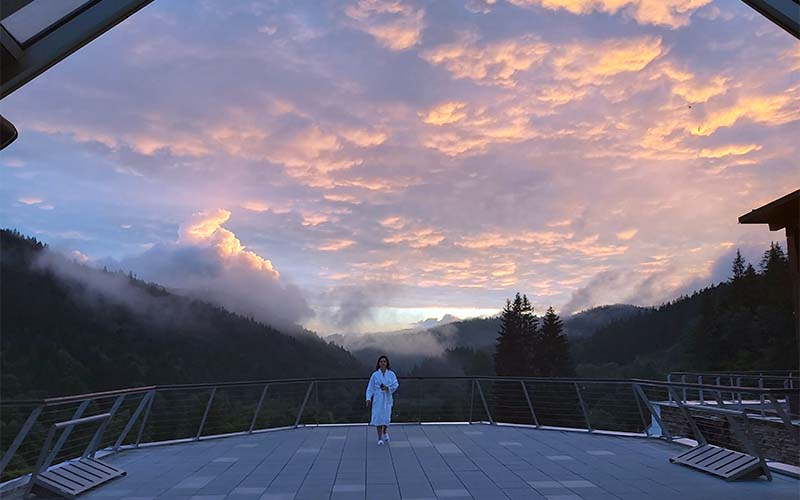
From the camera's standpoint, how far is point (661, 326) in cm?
6762

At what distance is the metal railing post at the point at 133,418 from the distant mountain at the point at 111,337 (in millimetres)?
31079

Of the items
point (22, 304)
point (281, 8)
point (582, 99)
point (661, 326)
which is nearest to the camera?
point (281, 8)

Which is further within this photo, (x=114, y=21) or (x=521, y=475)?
(x=521, y=475)

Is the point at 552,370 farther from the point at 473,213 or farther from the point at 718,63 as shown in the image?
the point at 718,63

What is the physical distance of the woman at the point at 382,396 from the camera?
10312 millimetres

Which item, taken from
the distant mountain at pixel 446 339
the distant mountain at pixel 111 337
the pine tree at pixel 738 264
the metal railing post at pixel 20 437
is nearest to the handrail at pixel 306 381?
the metal railing post at pixel 20 437

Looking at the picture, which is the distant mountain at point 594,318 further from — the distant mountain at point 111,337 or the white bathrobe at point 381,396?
the white bathrobe at point 381,396

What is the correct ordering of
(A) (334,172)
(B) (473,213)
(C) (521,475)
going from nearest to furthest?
(C) (521,475)
(A) (334,172)
(B) (473,213)

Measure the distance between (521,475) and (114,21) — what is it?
20.3ft

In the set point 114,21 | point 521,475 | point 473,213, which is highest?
point 473,213

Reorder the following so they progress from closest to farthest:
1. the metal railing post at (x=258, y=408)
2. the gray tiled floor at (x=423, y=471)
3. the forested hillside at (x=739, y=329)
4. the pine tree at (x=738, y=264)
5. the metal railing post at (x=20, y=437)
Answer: the metal railing post at (x=20, y=437)
the gray tiled floor at (x=423, y=471)
the metal railing post at (x=258, y=408)
the forested hillside at (x=739, y=329)
the pine tree at (x=738, y=264)

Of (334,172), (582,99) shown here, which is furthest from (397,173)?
(582,99)

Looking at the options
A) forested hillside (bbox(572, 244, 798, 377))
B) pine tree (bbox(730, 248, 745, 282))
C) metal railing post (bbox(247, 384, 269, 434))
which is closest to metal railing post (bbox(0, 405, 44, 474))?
metal railing post (bbox(247, 384, 269, 434))

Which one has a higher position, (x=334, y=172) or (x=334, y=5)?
(x=334, y=5)
